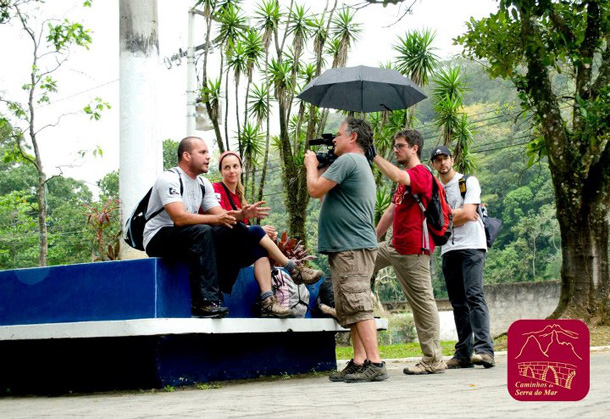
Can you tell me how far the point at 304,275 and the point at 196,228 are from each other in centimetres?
136

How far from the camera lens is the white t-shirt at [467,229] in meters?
6.84

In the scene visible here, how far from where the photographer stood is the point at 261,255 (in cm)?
607

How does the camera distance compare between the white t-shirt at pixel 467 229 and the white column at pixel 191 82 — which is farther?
the white column at pixel 191 82

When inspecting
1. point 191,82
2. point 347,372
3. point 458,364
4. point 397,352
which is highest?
point 191,82

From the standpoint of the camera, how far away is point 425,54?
17469 mm

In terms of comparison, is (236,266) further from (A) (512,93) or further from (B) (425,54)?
(A) (512,93)

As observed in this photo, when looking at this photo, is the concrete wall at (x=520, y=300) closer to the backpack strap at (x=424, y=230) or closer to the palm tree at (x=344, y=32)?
the palm tree at (x=344, y=32)

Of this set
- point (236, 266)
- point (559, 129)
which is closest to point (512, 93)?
point (559, 129)

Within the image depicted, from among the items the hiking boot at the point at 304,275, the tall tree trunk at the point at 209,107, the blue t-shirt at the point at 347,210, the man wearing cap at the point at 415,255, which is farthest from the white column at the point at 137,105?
the tall tree trunk at the point at 209,107

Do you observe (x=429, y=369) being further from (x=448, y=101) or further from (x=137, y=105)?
(x=448, y=101)

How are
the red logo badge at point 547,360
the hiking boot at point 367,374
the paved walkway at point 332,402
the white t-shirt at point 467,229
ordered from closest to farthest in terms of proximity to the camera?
the paved walkway at point 332,402
the red logo badge at point 547,360
the hiking boot at point 367,374
the white t-shirt at point 467,229

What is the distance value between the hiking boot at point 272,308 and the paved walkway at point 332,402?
19.7 inches

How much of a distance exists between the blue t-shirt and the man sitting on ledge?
0.46 metres

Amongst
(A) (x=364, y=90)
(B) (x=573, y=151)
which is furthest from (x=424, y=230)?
(B) (x=573, y=151)
